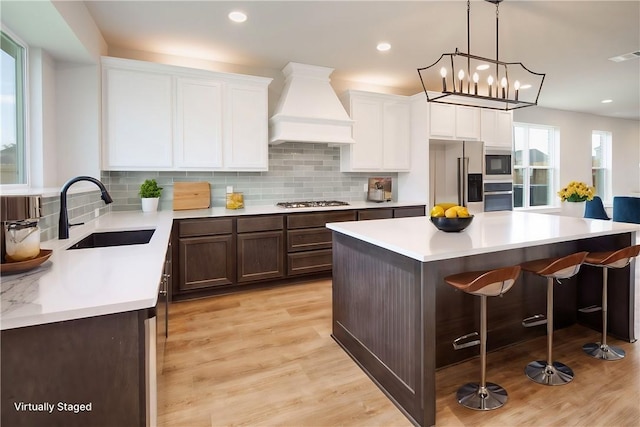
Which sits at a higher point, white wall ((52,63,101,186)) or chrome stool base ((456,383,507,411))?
white wall ((52,63,101,186))

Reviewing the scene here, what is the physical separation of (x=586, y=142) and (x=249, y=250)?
7592 mm

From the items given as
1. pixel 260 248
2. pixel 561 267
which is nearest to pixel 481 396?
pixel 561 267

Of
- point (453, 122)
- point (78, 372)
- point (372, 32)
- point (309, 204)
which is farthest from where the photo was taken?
point (453, 122)

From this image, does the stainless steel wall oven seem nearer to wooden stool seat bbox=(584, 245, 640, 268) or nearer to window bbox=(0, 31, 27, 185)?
wooden stool seat bbox=(584, 245, 640, 268)

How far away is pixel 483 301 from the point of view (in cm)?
185

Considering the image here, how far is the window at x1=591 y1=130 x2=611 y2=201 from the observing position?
7.61m

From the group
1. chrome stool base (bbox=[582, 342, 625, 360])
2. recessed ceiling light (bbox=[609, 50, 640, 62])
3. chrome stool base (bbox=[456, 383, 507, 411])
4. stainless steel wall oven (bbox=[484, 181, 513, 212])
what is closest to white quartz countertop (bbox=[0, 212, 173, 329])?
chrome stool base (bbox=[456, 383, 507, 411])

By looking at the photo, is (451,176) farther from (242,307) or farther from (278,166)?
(242,307)

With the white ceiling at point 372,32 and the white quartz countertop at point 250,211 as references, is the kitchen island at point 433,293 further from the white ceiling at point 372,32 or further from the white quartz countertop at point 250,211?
the white ceiling at point 372,32

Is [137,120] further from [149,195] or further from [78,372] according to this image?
[78,372]

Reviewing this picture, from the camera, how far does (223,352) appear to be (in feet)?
7.97

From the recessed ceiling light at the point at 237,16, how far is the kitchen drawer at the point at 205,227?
1892 mm

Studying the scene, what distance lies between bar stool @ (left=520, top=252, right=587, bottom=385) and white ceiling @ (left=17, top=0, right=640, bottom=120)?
213 centimetres

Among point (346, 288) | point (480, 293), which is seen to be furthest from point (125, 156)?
point (480, 293)
